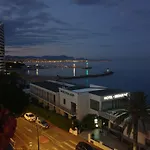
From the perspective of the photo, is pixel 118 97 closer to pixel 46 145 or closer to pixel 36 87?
pixel 46 145

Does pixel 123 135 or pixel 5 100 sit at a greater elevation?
pixel 5 100

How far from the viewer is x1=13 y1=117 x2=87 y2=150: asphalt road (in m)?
26.2

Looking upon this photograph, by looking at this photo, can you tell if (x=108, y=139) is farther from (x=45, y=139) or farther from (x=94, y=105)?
(x=45, y=139)

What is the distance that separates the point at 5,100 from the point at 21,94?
2873 mm

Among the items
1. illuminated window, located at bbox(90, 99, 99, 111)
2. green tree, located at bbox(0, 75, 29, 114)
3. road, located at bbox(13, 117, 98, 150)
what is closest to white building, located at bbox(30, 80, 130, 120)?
illuminated window, located at bbox(90, 99, 99, 111)

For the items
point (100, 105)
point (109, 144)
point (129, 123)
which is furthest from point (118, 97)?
point (129, 123)

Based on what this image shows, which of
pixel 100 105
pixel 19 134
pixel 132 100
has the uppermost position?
pixel 132 100

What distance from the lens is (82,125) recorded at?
31984 millimetres

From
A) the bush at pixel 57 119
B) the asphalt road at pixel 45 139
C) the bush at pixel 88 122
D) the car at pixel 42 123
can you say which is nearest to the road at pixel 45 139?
the asphalt road at pixel 45 139

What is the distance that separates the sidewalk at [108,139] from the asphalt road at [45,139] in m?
1.87

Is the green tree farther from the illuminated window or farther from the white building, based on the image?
the illuminated window

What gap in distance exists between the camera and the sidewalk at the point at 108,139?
25.5 meters

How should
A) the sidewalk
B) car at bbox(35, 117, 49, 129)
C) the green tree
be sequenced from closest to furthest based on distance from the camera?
the sidewalk
the green tree
car at bbox(35, 117, 49, 129)

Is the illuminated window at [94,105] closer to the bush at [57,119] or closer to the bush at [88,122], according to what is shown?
the bush at [88,122]
